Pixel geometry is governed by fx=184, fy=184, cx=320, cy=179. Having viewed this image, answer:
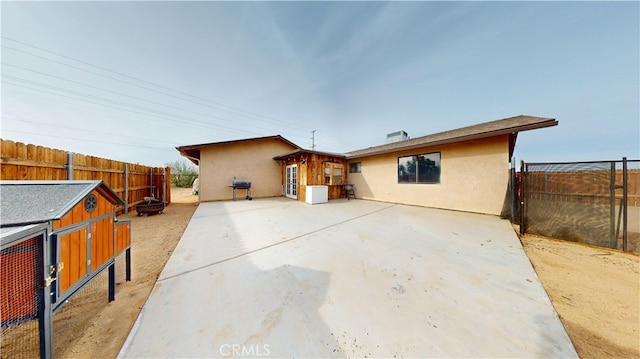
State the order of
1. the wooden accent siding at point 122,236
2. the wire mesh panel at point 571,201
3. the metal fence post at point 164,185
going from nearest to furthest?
the wooden accent siding at point 122,236, the wire mesh panel at point 571,201, the metal fence post at point 164,185

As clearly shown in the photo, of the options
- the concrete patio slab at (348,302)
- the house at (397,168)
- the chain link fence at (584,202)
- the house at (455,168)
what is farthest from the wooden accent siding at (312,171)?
the chain link fence at (584,202)

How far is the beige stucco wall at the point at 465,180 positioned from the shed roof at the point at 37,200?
8608 mm

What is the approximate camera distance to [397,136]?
39.2ft

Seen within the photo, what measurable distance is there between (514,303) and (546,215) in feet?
12.4

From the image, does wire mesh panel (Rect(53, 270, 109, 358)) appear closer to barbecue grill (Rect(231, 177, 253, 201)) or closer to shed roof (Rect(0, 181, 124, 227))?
shed roof (Rect(0, 181, 124, 227))

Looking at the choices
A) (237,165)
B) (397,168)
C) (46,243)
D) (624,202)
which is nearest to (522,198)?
(624,202)

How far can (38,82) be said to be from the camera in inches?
506

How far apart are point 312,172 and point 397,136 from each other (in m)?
6.64

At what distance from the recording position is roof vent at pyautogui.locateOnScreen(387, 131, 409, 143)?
1175 cm

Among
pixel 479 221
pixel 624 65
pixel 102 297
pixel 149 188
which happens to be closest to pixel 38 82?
pixel 149 188

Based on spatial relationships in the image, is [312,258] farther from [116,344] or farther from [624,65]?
[624,65]

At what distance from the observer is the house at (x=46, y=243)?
3.94 ft

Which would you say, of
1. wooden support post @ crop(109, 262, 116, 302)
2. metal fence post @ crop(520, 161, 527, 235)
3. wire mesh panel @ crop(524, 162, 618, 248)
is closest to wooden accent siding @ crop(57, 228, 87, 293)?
wooden support post @ crop(109, 262, 116, 302)

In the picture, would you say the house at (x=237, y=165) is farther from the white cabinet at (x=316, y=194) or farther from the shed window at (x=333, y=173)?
the white cabinet at (x=316, y=194)
